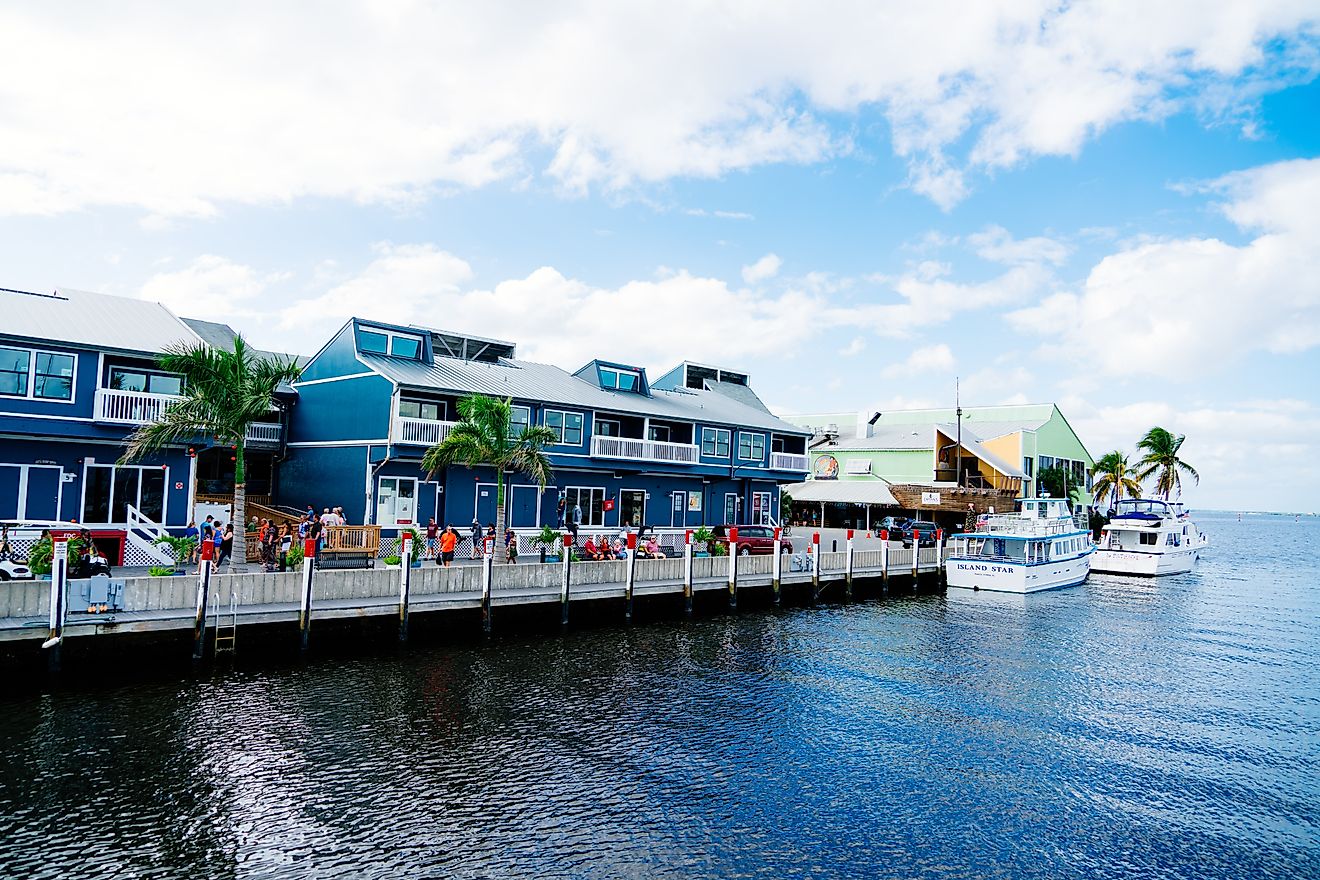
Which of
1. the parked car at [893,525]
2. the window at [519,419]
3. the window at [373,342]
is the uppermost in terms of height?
the window at [373,342]

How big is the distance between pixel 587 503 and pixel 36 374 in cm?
2284

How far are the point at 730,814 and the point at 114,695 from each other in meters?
13.1

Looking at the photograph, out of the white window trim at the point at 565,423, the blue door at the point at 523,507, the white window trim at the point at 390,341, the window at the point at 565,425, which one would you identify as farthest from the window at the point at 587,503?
the white window trim at the point at 390,341

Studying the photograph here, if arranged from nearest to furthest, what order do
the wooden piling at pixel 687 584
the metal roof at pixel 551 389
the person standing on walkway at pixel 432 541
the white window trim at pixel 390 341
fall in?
the wooden piling at pixel 687 584
the person standing on walkway at pixel 432 541
the metal roof at pixel 551 389
the white window trim at pixel 390 341

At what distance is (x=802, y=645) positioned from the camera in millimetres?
27219

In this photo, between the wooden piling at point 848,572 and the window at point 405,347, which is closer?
the wooden piling at point 848,572

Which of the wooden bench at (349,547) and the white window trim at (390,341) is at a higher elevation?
the white window trim at (390,341)

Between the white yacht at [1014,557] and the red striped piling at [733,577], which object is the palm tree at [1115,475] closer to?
the white yacht at [1014,557]

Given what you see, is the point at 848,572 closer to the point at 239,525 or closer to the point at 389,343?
the point at 389,343

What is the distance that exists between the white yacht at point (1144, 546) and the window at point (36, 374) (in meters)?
57.1

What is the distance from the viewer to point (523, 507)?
39062mm

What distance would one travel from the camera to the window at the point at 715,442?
156ft

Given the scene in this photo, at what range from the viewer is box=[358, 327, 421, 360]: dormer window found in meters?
37.2

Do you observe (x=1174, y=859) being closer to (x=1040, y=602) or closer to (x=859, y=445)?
(x=1040, y=602)
